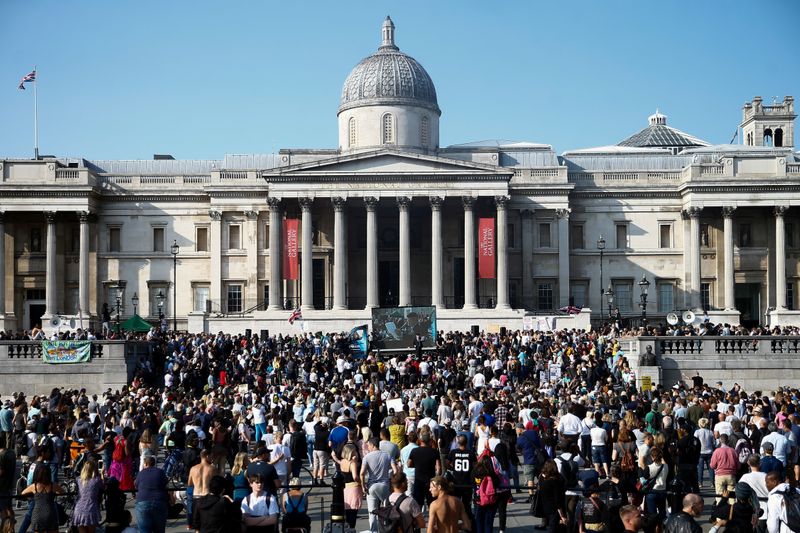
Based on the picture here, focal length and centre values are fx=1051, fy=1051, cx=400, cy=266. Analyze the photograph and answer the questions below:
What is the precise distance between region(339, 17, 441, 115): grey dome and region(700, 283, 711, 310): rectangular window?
20108 millimetres

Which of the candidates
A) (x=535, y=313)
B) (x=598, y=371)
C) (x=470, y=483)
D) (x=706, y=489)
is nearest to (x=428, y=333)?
(x=598, y=371)

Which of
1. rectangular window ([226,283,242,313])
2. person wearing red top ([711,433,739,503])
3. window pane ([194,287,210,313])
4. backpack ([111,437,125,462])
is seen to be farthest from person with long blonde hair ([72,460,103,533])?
window pane ([194,287,210,313])

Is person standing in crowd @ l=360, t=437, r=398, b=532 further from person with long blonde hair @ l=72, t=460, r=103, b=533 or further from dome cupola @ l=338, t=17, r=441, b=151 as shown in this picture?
dome cupola @ l=338, t=17, r=441, b=151

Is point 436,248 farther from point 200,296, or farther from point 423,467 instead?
point 423,467

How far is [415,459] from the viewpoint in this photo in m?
17.9

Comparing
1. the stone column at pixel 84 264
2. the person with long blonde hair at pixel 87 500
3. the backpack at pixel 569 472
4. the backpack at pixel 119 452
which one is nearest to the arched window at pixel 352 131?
the stone column at pixel 84 264

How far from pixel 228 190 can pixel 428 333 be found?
931 inches

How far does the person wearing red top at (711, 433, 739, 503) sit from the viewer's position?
18734mm

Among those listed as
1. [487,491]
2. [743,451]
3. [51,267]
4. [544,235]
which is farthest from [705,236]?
[487,491]

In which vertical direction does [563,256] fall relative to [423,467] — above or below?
above

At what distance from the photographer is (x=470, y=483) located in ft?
56.7

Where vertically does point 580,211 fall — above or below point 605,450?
above

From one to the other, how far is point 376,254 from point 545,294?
1188 centimetres

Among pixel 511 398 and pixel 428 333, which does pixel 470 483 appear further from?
pixel 428 333
